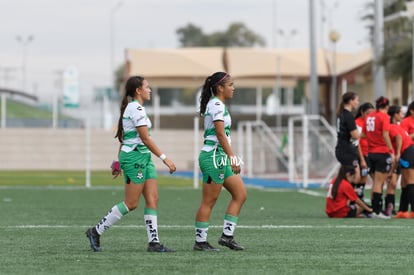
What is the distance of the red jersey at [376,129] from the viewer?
20.1m

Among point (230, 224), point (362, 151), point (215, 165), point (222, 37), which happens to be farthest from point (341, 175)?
point (222, 37)

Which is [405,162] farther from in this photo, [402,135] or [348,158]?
[348,158]

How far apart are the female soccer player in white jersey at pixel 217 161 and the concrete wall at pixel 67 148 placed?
4522cm

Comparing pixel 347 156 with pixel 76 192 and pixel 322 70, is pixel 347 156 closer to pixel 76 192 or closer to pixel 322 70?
pixel 76 192

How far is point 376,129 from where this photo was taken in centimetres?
2033

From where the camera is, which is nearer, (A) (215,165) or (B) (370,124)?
(A) (215,165)

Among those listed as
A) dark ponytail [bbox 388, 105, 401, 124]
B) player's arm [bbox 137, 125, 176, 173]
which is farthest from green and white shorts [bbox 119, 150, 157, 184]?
dark ponytail [bbox 388, 105, 401, 124]

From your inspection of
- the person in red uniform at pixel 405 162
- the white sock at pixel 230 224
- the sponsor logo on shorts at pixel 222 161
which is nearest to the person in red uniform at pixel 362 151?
the person in red uniform at pixel 405 162

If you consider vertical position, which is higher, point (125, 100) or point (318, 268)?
point (125, 100)

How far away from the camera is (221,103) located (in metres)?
13.4

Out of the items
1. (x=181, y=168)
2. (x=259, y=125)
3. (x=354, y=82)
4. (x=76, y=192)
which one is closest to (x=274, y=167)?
(x=259, y=125)

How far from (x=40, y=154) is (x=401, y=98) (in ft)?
56.1

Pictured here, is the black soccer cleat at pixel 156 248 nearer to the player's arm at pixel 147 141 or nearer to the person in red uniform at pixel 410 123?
the player's arm at pixel 147 141

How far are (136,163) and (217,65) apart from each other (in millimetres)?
70632
